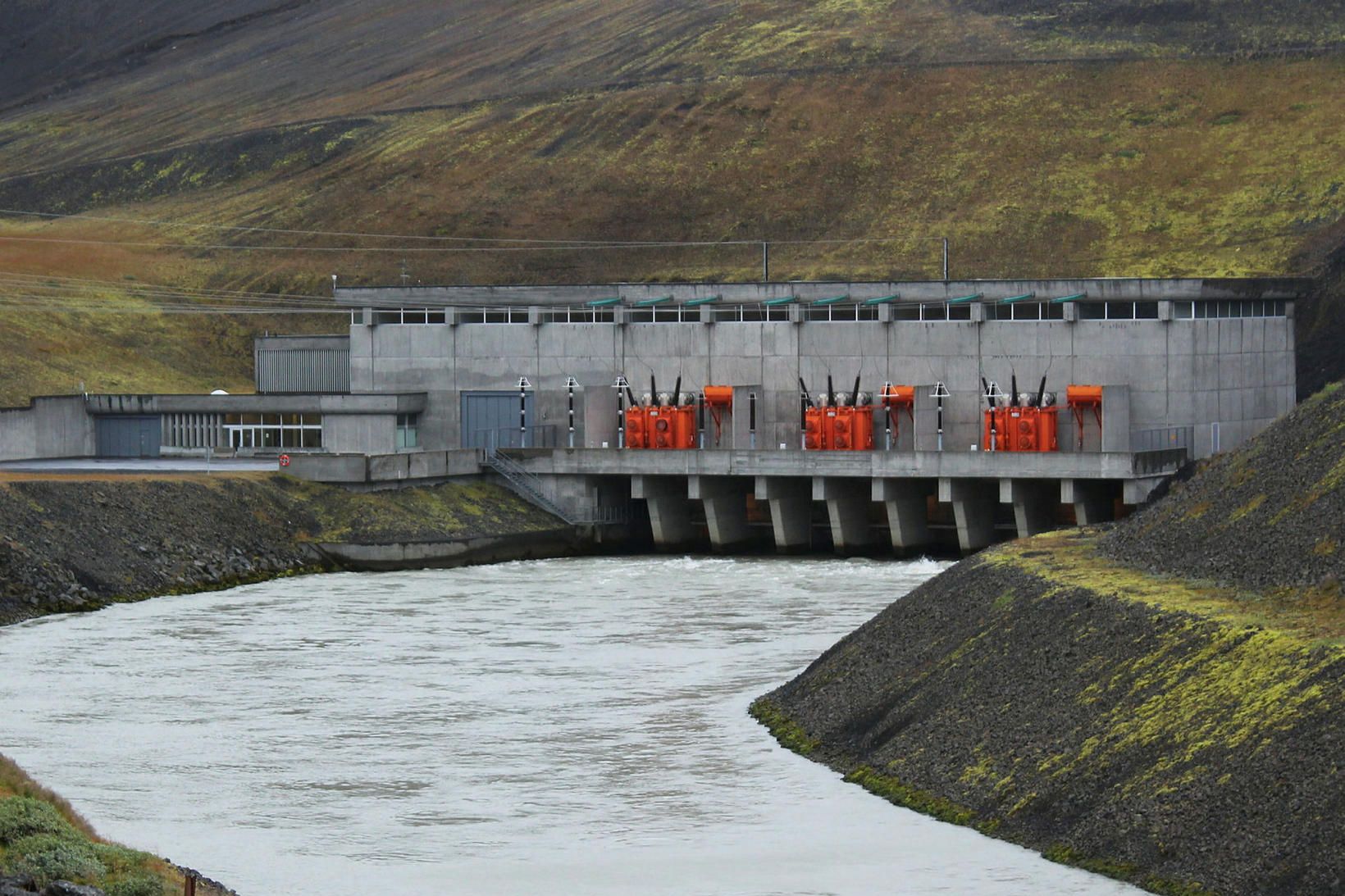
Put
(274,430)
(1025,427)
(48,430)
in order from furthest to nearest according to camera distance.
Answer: (48,430) → (274,430) → (1025,427)

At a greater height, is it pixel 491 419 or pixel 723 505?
pixel 491 419

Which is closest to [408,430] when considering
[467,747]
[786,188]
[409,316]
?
[409,316]

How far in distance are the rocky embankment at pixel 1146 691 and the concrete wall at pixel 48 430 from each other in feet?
159

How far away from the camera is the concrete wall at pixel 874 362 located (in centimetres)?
7275

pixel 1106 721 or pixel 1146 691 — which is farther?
pixel 1146 691

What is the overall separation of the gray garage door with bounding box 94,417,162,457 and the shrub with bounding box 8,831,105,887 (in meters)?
61.3

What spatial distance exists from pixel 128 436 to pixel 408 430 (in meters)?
12.2

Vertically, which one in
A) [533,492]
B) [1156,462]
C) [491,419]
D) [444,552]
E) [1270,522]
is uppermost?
[491,419]

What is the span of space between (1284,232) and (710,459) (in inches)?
2640

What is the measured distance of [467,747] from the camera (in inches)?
1512

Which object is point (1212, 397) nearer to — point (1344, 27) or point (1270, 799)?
point (1270, 799)

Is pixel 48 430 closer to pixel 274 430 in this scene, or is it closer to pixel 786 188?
pixel 274 430

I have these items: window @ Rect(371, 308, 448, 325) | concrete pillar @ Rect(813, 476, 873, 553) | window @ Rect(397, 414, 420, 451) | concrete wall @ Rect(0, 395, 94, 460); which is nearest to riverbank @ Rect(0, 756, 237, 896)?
concrete pillar @ Rect(813, 476, 873, 553)

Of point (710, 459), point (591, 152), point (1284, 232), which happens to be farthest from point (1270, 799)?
point (591, 152)
